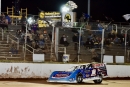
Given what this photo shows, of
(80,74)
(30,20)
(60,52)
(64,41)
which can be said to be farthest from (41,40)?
(80,74)

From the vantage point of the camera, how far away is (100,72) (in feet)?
81.7

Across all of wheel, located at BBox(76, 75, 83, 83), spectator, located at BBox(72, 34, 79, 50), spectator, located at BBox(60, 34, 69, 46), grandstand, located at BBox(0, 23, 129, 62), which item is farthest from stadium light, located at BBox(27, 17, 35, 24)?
wheel, located at BBox(76, 75, 83, 83)

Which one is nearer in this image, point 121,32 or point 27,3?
point 121,32

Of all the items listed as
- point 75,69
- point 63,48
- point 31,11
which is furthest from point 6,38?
point 31,11

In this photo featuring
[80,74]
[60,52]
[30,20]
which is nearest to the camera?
[80,74]

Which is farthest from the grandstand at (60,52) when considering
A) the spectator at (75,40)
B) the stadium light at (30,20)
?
the stadium light at (30,20)

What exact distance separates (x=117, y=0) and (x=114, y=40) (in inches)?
990

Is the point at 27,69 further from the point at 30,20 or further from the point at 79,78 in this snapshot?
the point at 30,20

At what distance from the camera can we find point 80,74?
2350 centimetres

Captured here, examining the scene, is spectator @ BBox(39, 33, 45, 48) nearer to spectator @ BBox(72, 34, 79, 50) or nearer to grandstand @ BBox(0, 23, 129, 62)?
grandstand @ BBox(0, 23, 129, 62)

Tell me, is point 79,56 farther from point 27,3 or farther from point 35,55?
point 27,3

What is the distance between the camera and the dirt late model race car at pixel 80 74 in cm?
2306

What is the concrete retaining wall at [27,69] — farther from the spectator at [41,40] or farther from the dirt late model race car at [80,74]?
the dirt late model race car at [80,74]

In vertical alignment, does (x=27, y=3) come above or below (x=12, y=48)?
above
